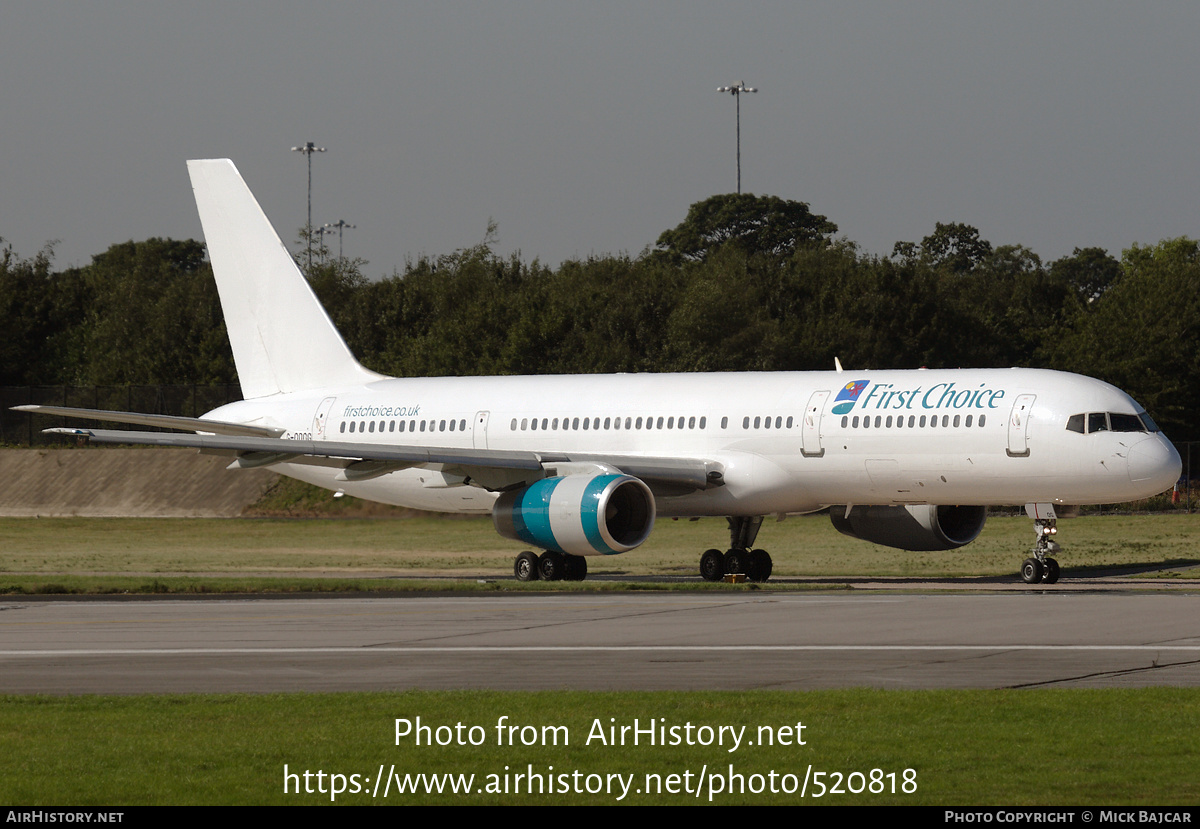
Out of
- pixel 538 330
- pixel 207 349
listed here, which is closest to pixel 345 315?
pixel 207 349

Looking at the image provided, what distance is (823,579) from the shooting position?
102 feet

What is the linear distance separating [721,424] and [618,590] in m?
5.26

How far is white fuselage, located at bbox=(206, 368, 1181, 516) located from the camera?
2762 cm

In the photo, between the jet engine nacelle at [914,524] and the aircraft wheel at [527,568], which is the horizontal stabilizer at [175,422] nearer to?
the aircraft wheel at [527,568]

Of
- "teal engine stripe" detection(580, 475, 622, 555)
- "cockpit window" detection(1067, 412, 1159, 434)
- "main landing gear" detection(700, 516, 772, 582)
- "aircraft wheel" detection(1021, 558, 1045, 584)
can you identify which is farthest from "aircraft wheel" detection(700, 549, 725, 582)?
"cockpit window" detection(1067, 412, 1159, 434)

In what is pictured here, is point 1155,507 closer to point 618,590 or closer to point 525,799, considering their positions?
point 618,590

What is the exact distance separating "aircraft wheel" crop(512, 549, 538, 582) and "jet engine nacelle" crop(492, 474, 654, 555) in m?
1.13

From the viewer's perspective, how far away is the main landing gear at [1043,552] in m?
27.5

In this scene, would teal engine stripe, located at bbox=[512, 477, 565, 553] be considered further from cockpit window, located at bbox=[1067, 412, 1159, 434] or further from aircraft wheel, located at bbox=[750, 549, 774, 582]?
cockpit window, located at bbox=[1067, 412, 1159, 434]

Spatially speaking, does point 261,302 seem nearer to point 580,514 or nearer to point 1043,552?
point 580,514

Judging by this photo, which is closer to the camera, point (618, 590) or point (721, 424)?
point (618, 590)

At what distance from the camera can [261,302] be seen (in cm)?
3847

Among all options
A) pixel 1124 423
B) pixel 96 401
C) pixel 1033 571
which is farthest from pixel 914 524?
pixel 96 401

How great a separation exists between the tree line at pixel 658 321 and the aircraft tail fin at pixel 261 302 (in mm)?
27287
